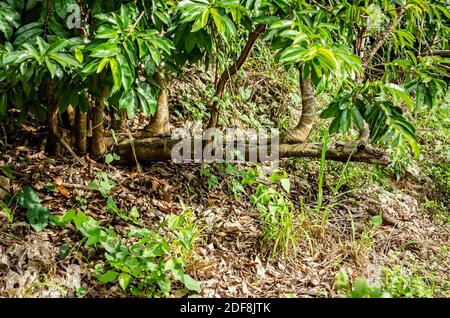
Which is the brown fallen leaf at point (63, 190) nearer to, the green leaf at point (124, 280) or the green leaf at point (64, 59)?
the green leaf at point (124, 280)

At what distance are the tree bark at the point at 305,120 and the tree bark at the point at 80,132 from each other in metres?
1.15

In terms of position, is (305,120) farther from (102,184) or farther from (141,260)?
(141,260)

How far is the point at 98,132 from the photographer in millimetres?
2584

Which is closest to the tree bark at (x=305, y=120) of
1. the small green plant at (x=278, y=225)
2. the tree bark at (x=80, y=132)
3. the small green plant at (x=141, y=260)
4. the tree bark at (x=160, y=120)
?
the small green plant at (x=278, y=225)

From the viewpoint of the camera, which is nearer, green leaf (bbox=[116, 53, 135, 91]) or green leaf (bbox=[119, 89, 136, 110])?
green leaf (bbox=[116, 53, 135, 91])

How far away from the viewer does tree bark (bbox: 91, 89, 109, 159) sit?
2.49 m

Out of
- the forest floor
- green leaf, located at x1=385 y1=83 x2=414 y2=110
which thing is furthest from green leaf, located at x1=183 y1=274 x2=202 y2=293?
green leaf, located at x1=385 y1=83 x2=414 y2=110

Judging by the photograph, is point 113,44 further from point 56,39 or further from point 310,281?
point 310,281

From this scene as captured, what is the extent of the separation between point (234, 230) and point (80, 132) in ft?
3.23

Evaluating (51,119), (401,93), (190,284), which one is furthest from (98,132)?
(401,93)

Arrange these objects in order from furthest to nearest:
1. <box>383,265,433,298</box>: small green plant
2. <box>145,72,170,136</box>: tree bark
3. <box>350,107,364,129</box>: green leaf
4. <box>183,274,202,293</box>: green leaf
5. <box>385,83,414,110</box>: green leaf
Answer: <box>145,72,170,136</box>: tree bark < <box>383,265,433,298</box>: small green plant < <box>350,107,364,129</box>: green leaf < <box>183,274,202,293</box>: green leaf < <box>385,83,414,110</box>: green leaf

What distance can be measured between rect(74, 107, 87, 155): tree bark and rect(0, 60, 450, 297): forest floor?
0.27ft

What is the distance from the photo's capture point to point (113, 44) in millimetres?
1679

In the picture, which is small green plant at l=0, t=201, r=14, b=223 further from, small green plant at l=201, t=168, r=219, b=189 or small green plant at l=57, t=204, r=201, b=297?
small green plant at l=201, t=168, r=219, b=189
